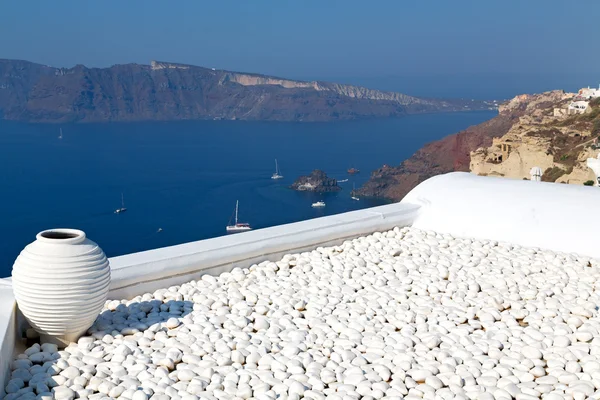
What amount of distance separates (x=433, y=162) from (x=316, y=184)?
22.4ft

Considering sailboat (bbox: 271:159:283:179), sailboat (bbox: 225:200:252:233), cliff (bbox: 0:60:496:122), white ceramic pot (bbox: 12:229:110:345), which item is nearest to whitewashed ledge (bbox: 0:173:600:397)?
white ceramic pot (bbox: 12:229:110:345)

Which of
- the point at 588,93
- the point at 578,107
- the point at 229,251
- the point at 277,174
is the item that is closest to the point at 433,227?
the point at 229,251

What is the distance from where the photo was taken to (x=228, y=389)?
186 centimetres

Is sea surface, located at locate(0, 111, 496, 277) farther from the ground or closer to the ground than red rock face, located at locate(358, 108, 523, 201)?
closer to the ground

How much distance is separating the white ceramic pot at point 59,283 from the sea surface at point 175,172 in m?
27.3

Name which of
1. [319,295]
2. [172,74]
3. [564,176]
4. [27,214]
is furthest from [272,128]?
[319,295]

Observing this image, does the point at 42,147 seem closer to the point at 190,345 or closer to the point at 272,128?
the point at 272,128

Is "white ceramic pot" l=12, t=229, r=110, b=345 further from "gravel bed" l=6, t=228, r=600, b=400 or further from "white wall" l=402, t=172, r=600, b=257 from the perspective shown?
"white wall" l=402, t=172, r=600, b=257

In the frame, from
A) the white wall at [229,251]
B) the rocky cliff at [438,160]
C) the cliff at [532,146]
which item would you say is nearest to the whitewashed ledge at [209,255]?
the white wall at [229,251]

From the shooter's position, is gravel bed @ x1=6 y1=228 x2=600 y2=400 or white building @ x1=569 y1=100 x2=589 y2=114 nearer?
gravel bed @ x1=6 y1=228 x2=600 y2=400

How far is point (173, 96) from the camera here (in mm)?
88312

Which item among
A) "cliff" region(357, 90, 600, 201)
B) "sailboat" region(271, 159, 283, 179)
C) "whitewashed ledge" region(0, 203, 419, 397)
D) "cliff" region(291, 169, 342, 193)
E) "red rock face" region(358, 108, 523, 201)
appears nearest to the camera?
"whitewashed ledge" region(0, 203, 419, 397)

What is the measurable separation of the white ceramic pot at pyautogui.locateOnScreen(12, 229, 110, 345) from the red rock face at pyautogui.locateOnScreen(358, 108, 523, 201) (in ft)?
102

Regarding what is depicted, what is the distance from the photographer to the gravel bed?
6.18ft
